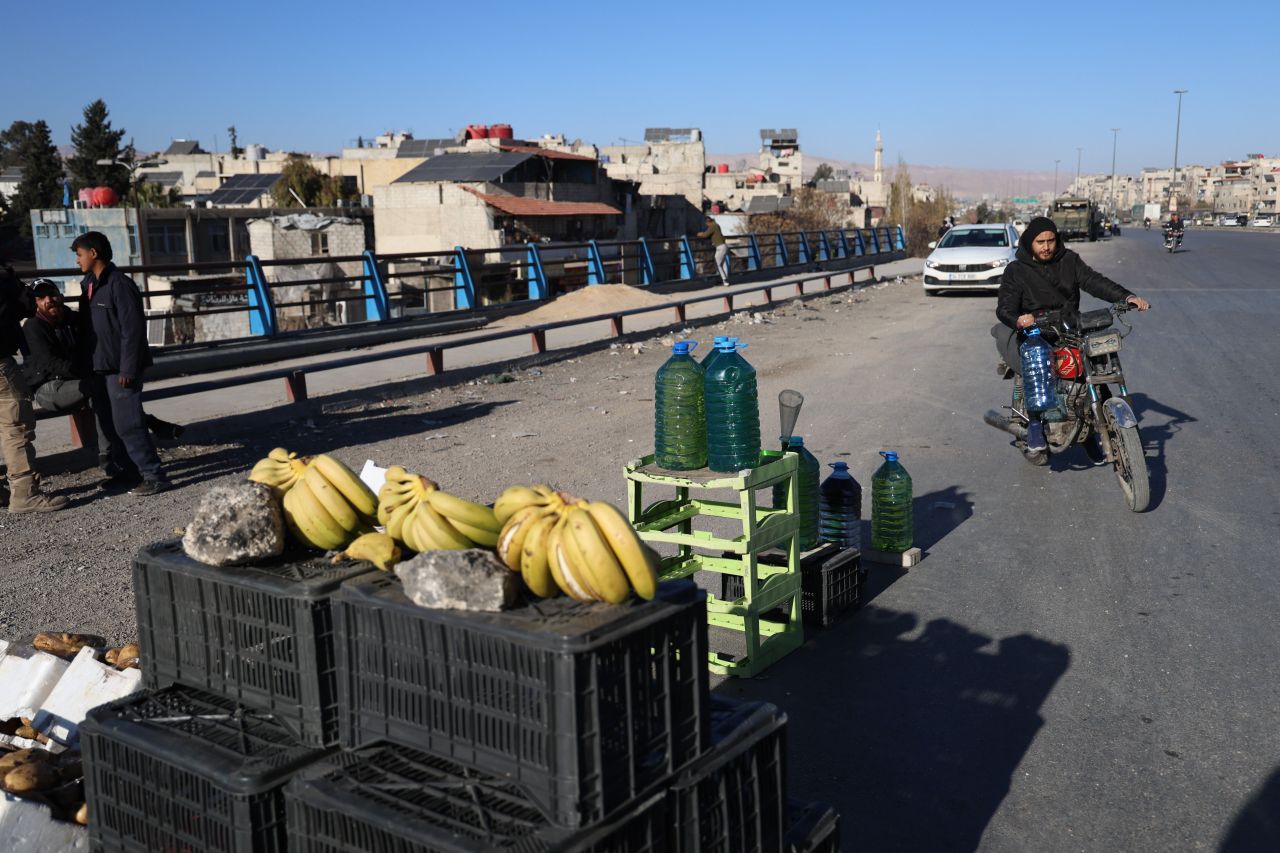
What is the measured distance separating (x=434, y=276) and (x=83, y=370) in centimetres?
1500

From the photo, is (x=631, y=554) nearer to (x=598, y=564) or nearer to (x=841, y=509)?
(x=598, y=564)

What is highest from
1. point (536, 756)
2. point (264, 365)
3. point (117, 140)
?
point (117, 140)

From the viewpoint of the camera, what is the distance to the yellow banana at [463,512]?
3027 mm

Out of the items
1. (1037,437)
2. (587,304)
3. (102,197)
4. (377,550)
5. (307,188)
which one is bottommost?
(587,304)

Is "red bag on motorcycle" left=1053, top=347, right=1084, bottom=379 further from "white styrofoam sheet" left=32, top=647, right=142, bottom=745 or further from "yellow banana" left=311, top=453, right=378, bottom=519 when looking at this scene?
→ "white styrofoam sheet" left=32, top=647, right=142, bottom=745

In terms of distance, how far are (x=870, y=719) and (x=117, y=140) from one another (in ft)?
328

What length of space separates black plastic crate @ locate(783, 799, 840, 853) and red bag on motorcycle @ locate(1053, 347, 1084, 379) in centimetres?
563

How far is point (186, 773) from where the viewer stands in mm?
2820

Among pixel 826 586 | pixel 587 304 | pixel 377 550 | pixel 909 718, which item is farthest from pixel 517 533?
pixel 587 304

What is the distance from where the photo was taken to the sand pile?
2125 centimetres

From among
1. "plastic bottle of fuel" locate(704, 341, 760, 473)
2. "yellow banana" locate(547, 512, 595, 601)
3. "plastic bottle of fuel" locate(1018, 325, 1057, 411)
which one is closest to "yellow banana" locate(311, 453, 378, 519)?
"yellow banana" locate(547, 512, 595, 601)

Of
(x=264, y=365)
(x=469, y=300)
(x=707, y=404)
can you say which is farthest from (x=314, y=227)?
(x=707, y=404)

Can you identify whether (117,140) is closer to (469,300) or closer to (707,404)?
(469,300)

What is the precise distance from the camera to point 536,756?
98.1 inches
